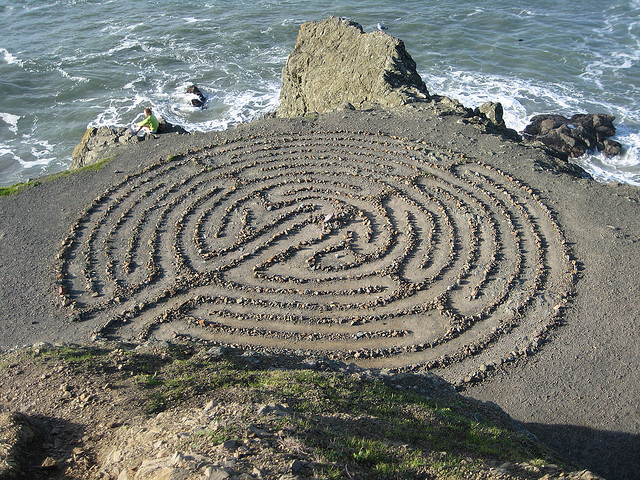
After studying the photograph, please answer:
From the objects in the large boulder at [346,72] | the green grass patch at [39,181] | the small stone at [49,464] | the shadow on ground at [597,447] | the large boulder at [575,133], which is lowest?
the shadow on ground at [597,447]

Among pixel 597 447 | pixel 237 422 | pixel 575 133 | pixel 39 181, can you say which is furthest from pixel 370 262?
pixel 575 133

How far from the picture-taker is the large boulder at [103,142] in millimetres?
34031

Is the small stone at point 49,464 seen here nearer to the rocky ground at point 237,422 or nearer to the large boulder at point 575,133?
the rocky ground at point 237,422

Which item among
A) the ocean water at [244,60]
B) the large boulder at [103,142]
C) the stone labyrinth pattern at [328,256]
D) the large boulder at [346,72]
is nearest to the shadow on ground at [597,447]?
the stone labyrinth pattern at [328,256]

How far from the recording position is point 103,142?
35719 millimetres

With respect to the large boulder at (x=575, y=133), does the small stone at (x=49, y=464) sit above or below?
above

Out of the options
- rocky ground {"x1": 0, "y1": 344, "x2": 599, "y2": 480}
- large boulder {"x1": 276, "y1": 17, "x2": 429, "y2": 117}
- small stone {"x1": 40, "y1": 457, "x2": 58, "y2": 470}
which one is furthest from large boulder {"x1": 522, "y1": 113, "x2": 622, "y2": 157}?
small stone {"x1": 40, "y1": 457, "x2": 58, "y2": 470}

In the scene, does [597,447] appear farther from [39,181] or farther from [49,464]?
[39,181]

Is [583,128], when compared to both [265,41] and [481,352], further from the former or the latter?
[265,41]

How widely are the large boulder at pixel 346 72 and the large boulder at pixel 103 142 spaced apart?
1055 centimetres

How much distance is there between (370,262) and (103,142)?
67.8ft

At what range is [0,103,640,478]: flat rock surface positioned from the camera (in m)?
20.6

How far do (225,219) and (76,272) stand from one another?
732 centimetres

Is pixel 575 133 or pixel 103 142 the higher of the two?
pixel 103 142
